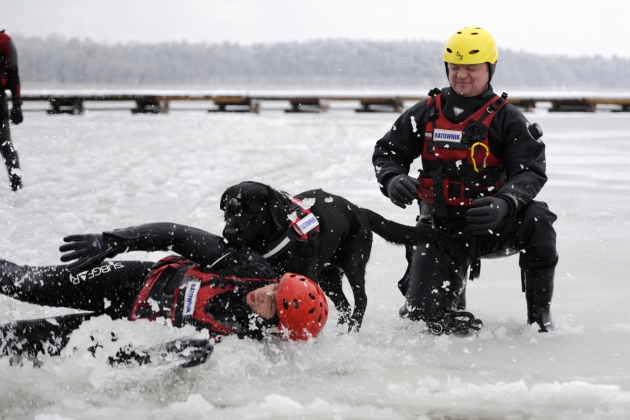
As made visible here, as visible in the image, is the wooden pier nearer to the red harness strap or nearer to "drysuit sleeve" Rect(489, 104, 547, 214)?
the red harness strap

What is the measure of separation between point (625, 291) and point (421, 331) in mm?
1544

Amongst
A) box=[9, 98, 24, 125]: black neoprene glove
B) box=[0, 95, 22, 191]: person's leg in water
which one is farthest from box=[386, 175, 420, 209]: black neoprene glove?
box=[9, 98, 24, 125]: black neoprene glove

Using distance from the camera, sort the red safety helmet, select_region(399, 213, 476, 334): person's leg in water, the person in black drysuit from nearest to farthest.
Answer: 1. the red safety helmet
2. the person in black drysuit
3. select_region(399, 213, 476, 334): person's leg in water

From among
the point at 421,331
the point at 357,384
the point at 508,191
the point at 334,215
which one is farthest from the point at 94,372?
the point at 508,191

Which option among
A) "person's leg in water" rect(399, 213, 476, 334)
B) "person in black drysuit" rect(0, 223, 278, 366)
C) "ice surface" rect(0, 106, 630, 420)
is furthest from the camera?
"person's leg in water" rect(399, 213, 476, 334)

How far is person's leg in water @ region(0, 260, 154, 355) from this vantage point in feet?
11.6

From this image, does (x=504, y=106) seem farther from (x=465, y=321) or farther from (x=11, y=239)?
(x=11, y=239)

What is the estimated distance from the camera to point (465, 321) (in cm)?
407

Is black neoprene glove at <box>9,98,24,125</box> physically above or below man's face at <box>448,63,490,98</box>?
below

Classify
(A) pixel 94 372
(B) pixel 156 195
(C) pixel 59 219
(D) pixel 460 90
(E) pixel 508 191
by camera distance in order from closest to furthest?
(A) pixel 94 372 < (E) pixel 508 191 < (D) pixel 460 90 < (C) pixel 59 219 < (B) pixel 156 195

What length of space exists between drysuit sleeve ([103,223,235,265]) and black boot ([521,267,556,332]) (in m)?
1.60

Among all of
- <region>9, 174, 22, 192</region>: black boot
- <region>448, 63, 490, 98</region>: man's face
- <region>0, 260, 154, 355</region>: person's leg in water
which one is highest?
<region>448, 63, 490, 98</region>: man's face

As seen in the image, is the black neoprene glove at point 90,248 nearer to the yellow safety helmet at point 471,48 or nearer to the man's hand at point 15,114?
the yellow safety helmet at point 471,48

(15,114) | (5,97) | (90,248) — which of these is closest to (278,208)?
(90,248)
